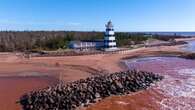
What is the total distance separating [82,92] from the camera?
21.7 meters

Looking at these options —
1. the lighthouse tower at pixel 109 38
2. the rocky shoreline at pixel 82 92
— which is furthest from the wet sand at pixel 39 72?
the lighthouse tower at pixel 109 38

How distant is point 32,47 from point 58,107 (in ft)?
121

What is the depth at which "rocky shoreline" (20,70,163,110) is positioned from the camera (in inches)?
769

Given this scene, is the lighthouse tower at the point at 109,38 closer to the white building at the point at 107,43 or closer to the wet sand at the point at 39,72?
the white building at the point at 107,43

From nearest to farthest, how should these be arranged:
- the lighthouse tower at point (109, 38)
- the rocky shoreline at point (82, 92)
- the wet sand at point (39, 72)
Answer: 1. the rocky shoreline at point (82, 92)
2. the wet sand at point (39, 72)
3. the lighthouse tower at point (109, 38)

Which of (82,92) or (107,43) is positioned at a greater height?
(107,43)

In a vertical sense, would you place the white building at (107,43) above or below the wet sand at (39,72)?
above

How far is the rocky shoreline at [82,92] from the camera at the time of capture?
19531 mm

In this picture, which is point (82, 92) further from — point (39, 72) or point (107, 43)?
point (107, 43)

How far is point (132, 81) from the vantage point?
85.3 feet

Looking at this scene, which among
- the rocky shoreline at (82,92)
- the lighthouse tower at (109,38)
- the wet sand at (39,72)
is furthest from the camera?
the lighthouse tower at (109,38)

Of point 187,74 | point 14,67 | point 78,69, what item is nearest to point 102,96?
point 78,69

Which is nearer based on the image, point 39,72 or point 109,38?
point 39,72

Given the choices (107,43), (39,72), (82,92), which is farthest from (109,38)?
(82,92)
